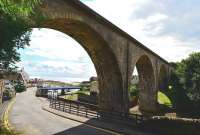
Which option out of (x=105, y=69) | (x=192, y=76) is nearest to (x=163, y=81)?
(x=192, y=76)

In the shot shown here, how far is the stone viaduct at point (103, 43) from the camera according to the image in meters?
23.6

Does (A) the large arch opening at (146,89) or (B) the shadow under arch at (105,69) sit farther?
(A) the large arch opening at (146,89)

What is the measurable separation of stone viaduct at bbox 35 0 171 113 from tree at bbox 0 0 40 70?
2.18 m

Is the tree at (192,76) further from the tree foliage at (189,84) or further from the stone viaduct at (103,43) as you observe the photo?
the stone viaduct at (103,43)

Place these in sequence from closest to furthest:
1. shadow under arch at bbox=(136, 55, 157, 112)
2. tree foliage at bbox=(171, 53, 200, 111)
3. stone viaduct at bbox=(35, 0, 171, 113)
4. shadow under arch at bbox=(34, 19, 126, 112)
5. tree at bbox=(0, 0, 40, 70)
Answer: tree at bbox=(0, 0, 40, 70)
stone viaduct at bbox=(35, 0, 171, 113)
shadow under arch at bbox=(34, 19, 126, 112)
shadow under arch at bbox=(136, 55, 157, 112)
tree foliage at bbox=(171, 53, 200, 111)

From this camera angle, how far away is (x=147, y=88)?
60.1 m

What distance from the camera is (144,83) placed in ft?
197

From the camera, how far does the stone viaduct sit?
23.6 m

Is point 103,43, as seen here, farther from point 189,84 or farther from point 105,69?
point 189,84

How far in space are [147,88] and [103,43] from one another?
30329 mm

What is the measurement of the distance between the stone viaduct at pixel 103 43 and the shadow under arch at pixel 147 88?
986 cm

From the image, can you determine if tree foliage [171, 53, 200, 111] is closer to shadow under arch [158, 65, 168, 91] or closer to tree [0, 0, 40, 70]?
shadow under arch [158, 65, 168, 91]

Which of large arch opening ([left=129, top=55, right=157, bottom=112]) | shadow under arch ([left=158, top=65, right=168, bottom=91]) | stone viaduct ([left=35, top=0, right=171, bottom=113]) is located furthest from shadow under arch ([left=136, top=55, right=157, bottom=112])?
shadow under arch ([left=158, top=65, right=168, bottom=91])

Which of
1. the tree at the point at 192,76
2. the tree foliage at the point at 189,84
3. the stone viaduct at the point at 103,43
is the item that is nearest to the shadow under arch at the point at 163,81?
the tree foliage at the point at 189,84
